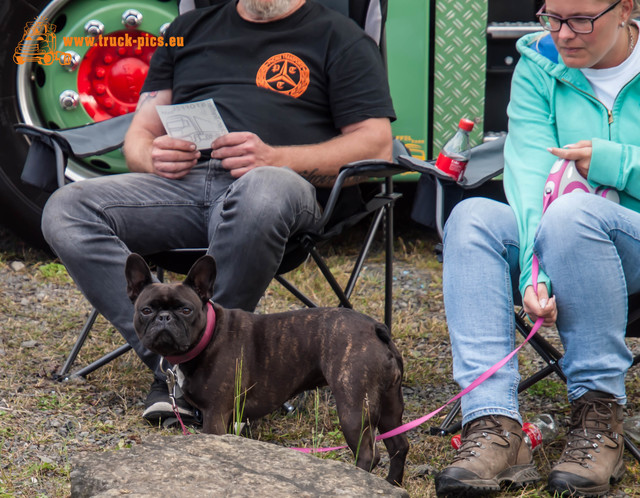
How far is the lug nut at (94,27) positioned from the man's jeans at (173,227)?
130cm

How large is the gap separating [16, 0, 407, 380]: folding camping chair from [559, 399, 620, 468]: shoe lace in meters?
1.04

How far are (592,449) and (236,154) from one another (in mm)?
1549

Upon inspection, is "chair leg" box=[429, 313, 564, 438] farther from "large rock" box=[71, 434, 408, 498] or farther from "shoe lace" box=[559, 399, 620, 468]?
"large rock" box=[71, 434, 408, 498]

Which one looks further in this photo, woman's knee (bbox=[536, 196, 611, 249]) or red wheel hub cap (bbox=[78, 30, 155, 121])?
red wheel hub cap (bbox=[78, 30, 155, 121])

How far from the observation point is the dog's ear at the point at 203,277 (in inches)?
97.7

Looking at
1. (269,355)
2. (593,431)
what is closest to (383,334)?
(269,355)

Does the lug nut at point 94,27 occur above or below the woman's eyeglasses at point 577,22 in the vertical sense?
below

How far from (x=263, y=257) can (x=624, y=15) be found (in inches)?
51.6

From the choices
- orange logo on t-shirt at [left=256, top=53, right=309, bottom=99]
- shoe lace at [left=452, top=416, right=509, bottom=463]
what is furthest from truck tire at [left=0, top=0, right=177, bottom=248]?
shoe lace at [left=452, top=416, right=509, bottom=463]

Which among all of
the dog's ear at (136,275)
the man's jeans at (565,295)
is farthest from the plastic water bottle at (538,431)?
the dog's ear at (136,275)

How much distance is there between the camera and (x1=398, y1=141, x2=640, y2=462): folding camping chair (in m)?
2.67

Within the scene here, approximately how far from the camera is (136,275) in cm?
254

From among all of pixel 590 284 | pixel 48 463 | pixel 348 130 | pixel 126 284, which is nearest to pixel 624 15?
pixel 590 284

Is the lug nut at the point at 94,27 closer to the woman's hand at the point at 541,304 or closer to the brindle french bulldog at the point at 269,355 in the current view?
the brindle french bulldog at the point at 269,355
